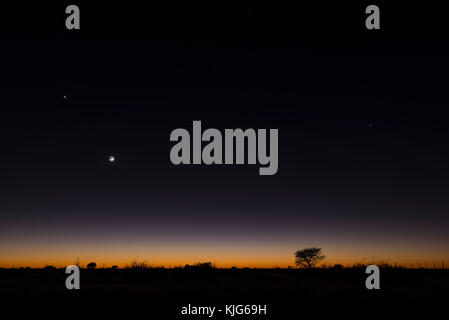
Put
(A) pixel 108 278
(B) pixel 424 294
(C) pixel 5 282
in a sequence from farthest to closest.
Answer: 1. (A) pixel 108 278
2. (C) pixel 5 282
3. (B) pixel 424 294

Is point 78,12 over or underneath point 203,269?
over

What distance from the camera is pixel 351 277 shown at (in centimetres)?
1992

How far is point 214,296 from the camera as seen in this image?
13820 millimetres

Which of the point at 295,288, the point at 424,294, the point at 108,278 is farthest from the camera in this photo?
the point at 108,278

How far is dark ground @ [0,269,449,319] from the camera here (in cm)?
1165

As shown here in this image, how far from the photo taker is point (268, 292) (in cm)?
1473

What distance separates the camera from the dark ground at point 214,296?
38.2 feet
